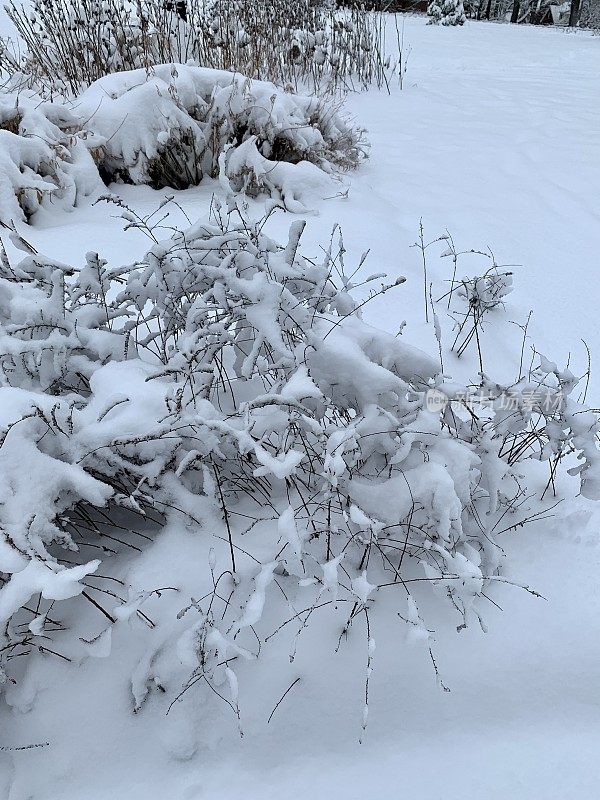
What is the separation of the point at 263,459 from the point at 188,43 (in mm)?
5005

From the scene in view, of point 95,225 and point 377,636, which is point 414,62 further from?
point 377,636

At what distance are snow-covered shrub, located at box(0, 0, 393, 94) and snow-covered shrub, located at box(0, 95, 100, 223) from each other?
0.78 metres

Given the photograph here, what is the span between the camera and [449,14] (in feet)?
42.3

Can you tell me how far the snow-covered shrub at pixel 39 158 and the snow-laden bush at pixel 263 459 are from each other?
4.30 ft

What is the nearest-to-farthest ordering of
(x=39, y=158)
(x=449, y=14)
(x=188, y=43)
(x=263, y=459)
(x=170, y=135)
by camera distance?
(x=263, y=459) → (x=39, y=158) → (x=170, y=135) → (x=188, y=43) → (x=449, y=14)

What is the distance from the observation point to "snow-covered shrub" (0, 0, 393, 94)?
4.00 m

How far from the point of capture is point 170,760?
957 millimetres

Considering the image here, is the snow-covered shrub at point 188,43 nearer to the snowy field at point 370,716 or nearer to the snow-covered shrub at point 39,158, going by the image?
the snow-covered shrub at point 39,158

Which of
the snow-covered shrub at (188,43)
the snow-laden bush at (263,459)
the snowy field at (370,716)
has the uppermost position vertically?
the snow-covered shrub at (188,43)

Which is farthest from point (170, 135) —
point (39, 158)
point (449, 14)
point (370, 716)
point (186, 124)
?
point (449, 14)

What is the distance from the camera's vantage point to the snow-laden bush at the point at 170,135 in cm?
268

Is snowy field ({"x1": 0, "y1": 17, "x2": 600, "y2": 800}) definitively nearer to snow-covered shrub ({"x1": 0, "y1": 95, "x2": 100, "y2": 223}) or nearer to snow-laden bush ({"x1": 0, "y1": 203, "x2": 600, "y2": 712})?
snow-laden bush ({"x1": 0, "y1": 203, "x2": 600, "y2": 712})

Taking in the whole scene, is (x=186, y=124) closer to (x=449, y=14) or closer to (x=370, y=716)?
(x=370, y=716)

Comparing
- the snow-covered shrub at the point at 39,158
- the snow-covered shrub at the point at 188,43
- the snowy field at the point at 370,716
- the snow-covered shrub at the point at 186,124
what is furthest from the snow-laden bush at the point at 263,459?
the snow-covered shrub at the point at 188,43
